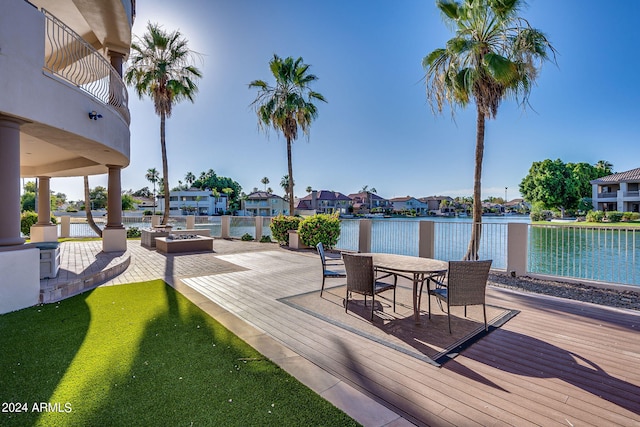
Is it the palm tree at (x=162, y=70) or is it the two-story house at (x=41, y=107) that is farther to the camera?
the palm tree at (x=162, y=70)

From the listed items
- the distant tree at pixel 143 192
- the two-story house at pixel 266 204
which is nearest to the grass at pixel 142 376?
the two-story house at pixel 266 204

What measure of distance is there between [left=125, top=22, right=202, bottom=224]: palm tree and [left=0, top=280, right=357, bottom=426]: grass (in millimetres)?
13834

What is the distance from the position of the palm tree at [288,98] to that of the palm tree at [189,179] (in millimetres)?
74695

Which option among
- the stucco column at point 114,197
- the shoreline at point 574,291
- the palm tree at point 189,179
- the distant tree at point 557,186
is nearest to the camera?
the shoreline at point 574,291

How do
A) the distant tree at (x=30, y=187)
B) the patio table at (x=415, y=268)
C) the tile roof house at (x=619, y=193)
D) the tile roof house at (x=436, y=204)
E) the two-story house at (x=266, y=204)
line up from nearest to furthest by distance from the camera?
the patio table at (x=415, y=268) → the tile roof house at (x=619, y=193) → the distant tree at (x=30, y=187) → the two-story house at (x=266, y=204) → the tile roof house at (x=436, y=204)

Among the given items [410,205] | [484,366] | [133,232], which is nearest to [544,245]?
[484,366]

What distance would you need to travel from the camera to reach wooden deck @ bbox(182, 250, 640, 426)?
2.24m

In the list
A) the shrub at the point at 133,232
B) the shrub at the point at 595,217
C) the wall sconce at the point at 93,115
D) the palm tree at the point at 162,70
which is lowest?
the shrub at the point at 133,232

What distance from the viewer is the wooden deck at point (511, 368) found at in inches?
88.1

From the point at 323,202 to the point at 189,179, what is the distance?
135ft

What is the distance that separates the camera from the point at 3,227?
460cm

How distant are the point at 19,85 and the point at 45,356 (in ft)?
13.7

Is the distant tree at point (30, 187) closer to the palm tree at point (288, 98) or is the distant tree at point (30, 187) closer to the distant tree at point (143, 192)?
Answer: the palm tree at point (288, 98)

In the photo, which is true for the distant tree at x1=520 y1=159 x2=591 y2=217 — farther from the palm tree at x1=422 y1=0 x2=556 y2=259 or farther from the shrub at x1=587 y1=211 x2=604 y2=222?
the palm tree at x1=422 y1=0 x2=556 y2=259
